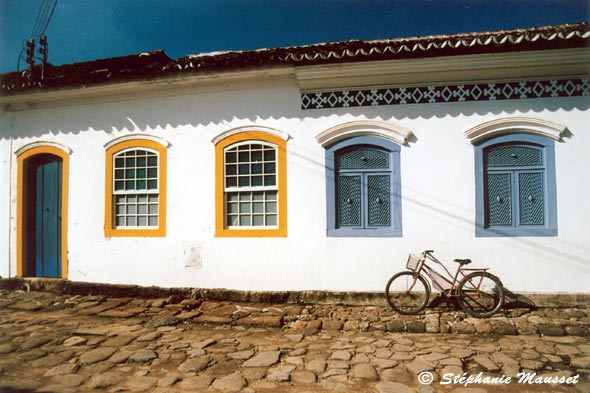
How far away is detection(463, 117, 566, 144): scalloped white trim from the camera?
224 inches

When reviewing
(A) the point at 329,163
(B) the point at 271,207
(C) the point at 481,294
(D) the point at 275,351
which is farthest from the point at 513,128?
(D) the point at 275,351

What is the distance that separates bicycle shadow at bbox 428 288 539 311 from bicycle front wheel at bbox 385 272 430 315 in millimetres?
231

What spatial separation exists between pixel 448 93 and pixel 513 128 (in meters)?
1.15

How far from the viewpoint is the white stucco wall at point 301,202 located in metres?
5.70

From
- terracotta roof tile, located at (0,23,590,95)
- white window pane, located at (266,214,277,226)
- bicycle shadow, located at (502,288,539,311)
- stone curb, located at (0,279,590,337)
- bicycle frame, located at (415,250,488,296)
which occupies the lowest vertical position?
stone curb, located at (0,279,590,337)

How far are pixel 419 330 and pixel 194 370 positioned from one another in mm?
3014

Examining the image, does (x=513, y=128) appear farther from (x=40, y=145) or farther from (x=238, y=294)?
(x=40, y=145)

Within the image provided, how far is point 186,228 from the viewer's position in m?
6.65

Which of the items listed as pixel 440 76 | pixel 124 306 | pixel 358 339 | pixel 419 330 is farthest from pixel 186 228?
pixel 440 76

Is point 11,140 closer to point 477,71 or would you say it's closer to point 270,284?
point 270,284

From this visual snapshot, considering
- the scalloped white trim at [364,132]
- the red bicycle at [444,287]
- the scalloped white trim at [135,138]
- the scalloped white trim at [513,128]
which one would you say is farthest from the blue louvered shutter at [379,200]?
the scalloped white trim at [135,138]

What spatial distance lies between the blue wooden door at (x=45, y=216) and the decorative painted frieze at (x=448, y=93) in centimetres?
548

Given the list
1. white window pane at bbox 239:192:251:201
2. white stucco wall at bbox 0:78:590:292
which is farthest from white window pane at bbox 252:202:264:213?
white stucco wall at bbox 0:78:590:292

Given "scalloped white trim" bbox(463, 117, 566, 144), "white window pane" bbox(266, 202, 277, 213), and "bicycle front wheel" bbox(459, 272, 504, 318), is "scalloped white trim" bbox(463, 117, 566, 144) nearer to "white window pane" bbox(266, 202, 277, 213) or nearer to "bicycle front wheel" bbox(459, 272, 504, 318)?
"bicycle front wheel" bbox(459, 272, 504, 318)
